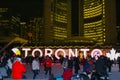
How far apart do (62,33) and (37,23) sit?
7.54 metres

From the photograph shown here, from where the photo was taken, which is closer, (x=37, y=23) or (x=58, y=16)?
(x=58, y=16)

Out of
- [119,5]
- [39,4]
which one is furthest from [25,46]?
[119,5]

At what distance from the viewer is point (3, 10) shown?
107 meters

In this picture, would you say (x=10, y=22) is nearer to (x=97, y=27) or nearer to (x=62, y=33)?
(x=62, y=33)

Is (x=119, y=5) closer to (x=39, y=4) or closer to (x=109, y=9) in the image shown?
(x=109, y=9)

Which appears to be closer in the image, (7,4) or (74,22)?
(7,4)

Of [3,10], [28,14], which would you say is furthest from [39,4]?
[3,10]

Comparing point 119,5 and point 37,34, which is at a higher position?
point 119,5

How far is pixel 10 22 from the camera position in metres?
114

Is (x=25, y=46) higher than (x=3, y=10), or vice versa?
(x=3, y=10)

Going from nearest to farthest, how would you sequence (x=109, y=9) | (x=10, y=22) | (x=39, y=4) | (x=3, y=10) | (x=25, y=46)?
(x=25, y=46) → (x=109, y=9) → (x=39, y=4) → (x=3, y=10) → (x=10, y=22)

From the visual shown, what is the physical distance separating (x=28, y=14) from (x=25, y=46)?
32.5 meters

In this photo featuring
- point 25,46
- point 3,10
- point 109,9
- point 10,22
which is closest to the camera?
point 25,46

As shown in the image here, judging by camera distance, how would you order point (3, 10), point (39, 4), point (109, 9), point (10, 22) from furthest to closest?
point (10, 22), point (3, 10), point (39, 4), point (109, 9)
